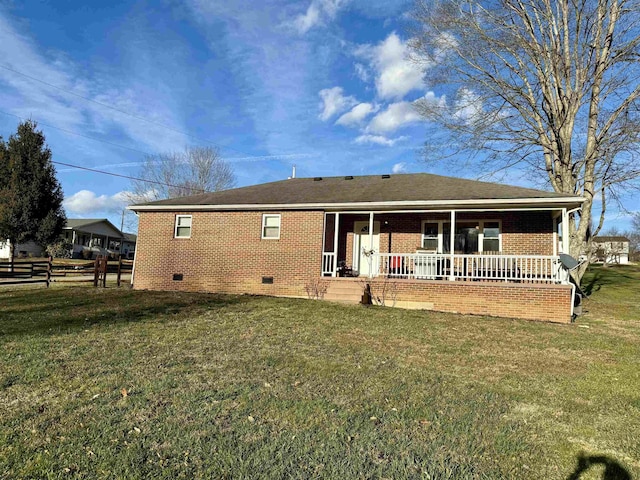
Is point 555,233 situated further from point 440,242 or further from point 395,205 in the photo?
point 395,205

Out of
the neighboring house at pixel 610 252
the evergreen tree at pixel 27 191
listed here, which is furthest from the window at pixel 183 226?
the neighboring house at pixel 610 252

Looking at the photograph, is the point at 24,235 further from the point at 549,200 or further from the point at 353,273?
the point at 549,200

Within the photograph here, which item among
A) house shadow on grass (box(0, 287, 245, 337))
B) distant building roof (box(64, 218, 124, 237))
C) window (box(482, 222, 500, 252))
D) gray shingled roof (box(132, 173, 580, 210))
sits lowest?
house shadow on grass (box(0, 287, 245, 337))

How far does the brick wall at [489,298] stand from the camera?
973 cm

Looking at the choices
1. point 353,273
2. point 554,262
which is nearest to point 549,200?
point 554,262

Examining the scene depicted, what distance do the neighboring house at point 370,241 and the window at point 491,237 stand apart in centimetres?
3

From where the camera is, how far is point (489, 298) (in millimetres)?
10367

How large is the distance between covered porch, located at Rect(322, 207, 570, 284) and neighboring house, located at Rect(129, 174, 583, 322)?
3 centimetres

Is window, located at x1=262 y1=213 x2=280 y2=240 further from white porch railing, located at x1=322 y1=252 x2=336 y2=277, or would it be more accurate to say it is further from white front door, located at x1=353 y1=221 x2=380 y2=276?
white front door, located at x1=353 y1=221 x2=380 y2=276

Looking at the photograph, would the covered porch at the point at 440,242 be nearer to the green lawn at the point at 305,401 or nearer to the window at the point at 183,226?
the green lawn at the point at 305,401

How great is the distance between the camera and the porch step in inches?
461

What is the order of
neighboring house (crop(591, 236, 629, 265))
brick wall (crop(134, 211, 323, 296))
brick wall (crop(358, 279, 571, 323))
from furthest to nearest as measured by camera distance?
1. neighboring house (crop(591, 236, 629, 265))
2. brick wall (crop(134, 211, 323, 296))
3. brick wall (crop(358, 279, 571, 323))

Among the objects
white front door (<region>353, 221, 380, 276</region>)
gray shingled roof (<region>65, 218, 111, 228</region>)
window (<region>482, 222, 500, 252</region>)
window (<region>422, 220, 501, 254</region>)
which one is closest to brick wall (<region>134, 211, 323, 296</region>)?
white front door (<region>353, 221, 380, 276</region>)

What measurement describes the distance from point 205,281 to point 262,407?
10442 mm
